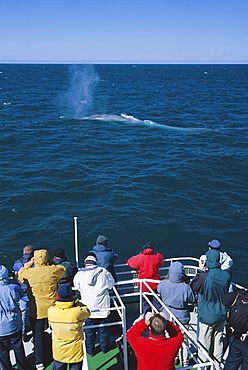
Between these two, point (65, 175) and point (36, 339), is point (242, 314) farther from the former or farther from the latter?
point (65, 175)

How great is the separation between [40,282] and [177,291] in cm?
260

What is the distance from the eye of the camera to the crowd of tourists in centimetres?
596

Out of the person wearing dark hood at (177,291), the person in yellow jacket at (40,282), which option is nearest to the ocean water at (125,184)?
the person wearing dark hood at (177,291)

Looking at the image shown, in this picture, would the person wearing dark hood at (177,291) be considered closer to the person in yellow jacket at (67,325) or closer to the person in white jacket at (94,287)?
the person in white jacket at (94,287)

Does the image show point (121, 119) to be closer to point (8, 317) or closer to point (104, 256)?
point (104, 256)

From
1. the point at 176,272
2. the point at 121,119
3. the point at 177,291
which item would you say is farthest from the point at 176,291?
the point at 121,119

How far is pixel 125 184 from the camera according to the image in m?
27.4

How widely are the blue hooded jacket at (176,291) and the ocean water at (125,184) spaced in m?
9.81

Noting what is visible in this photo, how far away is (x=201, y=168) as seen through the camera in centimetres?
3067

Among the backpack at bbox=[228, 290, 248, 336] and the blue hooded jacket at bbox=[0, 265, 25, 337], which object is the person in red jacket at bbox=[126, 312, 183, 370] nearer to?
the backpack at bbox=[228, 290, 248, 336]

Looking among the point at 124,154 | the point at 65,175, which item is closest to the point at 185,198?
the point at 65,175

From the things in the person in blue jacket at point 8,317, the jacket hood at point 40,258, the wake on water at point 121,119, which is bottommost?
the person in blue jacket at point 8,317

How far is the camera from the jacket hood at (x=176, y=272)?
690 centimetres

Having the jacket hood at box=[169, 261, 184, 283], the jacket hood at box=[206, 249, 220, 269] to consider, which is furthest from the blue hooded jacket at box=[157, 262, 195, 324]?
the jacket hood at box=[206, 249, 220, 269]
